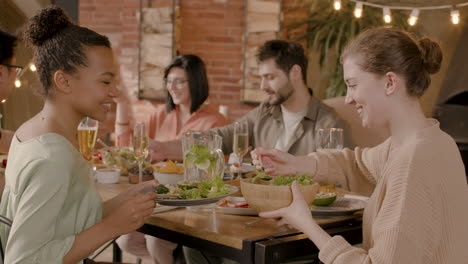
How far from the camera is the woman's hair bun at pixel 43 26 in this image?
151 centimetres

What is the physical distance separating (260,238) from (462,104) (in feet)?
10.9

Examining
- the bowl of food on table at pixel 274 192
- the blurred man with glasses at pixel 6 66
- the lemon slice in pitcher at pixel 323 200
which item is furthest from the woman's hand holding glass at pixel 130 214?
the blurred man with glasses at pixel 6 66

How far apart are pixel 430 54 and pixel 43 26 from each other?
3.43 feet

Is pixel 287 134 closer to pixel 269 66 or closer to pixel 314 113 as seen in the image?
pixel 314 113

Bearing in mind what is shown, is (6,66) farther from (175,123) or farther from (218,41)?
(218,41)

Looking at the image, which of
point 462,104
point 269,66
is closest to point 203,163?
point 269,66

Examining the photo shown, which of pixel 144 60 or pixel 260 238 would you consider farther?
pixel 144 60

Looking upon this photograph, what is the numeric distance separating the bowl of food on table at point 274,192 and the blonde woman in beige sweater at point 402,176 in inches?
1.4

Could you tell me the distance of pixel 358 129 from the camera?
3.02 meters

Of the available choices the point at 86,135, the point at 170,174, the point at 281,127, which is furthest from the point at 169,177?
the point at 281,127

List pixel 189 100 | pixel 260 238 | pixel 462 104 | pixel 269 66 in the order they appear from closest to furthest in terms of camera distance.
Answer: pixel 260 238 → pixel 269 66 → pixel 189 100 → pixel 462 104

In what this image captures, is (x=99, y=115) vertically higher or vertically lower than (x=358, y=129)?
higher

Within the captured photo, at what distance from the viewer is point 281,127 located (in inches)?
125

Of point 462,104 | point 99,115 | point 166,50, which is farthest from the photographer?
point 166,50
